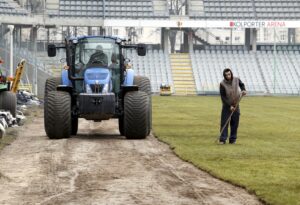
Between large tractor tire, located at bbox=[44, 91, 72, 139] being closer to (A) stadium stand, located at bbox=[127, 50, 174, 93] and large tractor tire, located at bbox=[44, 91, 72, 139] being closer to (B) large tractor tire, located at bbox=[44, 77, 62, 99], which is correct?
(B) large tractor tire, located at bbox=[44, 77, 62, 99]

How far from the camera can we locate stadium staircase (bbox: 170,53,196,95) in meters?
80.1

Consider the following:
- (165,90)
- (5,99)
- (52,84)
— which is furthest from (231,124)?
(165,90)

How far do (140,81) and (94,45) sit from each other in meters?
1.86

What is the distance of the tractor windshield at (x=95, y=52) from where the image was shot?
23.8 m

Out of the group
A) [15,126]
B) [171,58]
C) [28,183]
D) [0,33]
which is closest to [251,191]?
[28,183]

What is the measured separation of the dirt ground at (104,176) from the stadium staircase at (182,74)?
58576mm

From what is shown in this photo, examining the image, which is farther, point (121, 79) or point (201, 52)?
point (201, 52)

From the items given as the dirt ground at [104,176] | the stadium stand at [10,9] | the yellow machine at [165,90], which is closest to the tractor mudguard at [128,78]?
the dirt ground at [104,176]

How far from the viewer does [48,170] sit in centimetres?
1489

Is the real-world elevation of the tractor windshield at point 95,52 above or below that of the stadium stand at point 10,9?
below

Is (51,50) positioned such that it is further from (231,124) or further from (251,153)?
(251,153)

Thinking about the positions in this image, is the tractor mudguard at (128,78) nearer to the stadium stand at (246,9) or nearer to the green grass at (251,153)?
the green grass at (251,153)

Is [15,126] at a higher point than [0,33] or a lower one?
lower

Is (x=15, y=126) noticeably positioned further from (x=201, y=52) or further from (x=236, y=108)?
(x=201, y=52)
